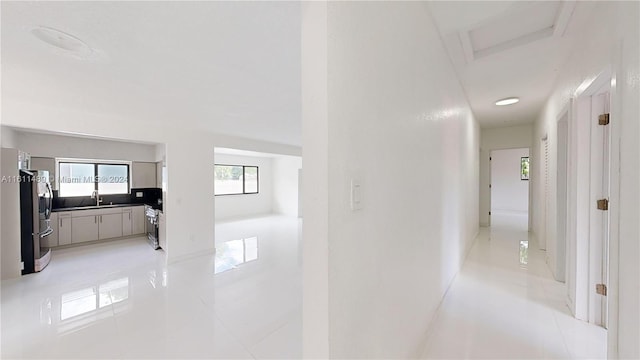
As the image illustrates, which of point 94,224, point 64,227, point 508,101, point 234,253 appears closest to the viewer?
point 508,101

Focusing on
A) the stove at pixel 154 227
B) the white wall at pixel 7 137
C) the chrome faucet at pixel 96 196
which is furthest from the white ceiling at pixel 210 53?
the chrome faucet at pixel 96 196

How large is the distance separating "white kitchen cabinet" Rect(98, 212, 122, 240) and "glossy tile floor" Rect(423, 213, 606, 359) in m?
6.62

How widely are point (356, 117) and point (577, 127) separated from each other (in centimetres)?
255

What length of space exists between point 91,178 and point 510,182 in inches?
513

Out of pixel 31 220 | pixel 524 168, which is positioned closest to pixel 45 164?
pixel 31 220

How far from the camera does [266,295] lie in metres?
2.97

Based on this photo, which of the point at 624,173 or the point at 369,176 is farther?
the point at 624,173

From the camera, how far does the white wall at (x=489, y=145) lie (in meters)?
6.34

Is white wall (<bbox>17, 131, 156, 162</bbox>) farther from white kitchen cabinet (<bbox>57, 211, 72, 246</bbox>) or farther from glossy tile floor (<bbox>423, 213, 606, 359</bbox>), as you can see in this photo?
glossy tile floor (<bbox>423, 213, 606, 359</bbox>)

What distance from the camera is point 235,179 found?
8.88 metres

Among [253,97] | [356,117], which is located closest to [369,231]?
[356,117]

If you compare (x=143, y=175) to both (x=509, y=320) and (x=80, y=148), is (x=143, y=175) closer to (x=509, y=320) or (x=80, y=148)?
(x=80, y=148)

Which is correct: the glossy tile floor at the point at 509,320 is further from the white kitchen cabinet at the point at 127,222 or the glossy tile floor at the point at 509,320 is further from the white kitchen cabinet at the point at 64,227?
the white kitchen cabinet at the point at 64,227

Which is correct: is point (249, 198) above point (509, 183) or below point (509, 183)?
below
